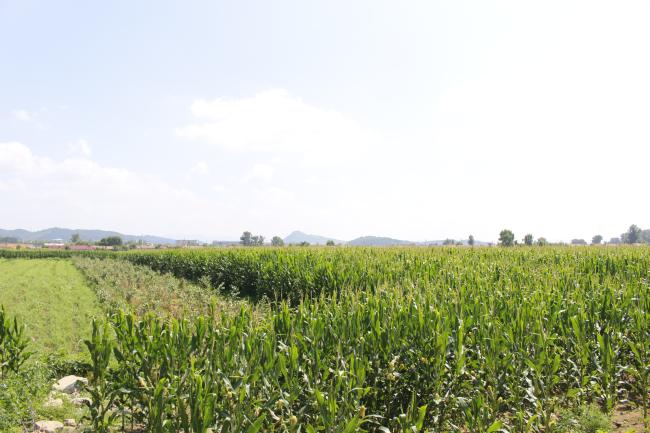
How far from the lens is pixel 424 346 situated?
623cm

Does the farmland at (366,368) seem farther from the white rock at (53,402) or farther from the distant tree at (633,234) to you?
the distant tree at (633,234)

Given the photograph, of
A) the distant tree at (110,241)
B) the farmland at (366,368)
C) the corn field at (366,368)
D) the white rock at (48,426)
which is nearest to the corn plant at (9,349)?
the white rock at (48,426)

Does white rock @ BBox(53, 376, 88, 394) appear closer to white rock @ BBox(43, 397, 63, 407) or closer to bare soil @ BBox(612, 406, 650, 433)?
white rock @ BBox(43, 397, 63, 407)

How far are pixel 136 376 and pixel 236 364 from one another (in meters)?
1.54

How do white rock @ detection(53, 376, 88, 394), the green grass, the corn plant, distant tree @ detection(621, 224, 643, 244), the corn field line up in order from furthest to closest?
distant tree @ detection(621, 224, 643, 244)
the green grass
white rock @ detection(53, 376, 88, 394)
the corn plant
the corn field

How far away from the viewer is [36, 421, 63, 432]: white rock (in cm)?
632

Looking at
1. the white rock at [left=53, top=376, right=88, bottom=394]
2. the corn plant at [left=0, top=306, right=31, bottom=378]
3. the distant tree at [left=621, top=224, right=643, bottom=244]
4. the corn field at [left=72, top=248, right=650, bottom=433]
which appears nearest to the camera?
the corn field at [left=72, top=248, right=650, bottom=433]

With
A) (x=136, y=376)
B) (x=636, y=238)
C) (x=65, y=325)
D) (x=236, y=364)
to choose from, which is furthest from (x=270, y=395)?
(x=636, y=238)

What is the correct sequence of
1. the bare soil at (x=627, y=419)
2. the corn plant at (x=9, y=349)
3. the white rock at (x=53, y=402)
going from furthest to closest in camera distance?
the corn plant at (x=9, y=349), the white rock at (x=53, y=402), the bare soil at (x=627, y=419)

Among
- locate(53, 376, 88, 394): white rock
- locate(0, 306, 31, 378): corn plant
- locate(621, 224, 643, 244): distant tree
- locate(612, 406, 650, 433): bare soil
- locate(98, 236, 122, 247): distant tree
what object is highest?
locate(621, 224, 643, 244): distant tree

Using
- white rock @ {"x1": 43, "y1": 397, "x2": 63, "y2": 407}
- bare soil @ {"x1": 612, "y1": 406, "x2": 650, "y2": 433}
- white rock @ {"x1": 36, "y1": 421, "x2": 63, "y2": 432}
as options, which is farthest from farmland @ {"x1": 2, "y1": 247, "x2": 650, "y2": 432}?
white rock @ {"x1": 43, "y1": 397, "x2": 63, "y2": 407}

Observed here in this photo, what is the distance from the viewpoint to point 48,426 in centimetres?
639

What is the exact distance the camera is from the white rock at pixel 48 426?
632 cm

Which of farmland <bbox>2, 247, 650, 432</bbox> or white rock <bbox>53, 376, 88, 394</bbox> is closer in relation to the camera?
farmland <bbox>2, 247, 650, 432</bbox>
